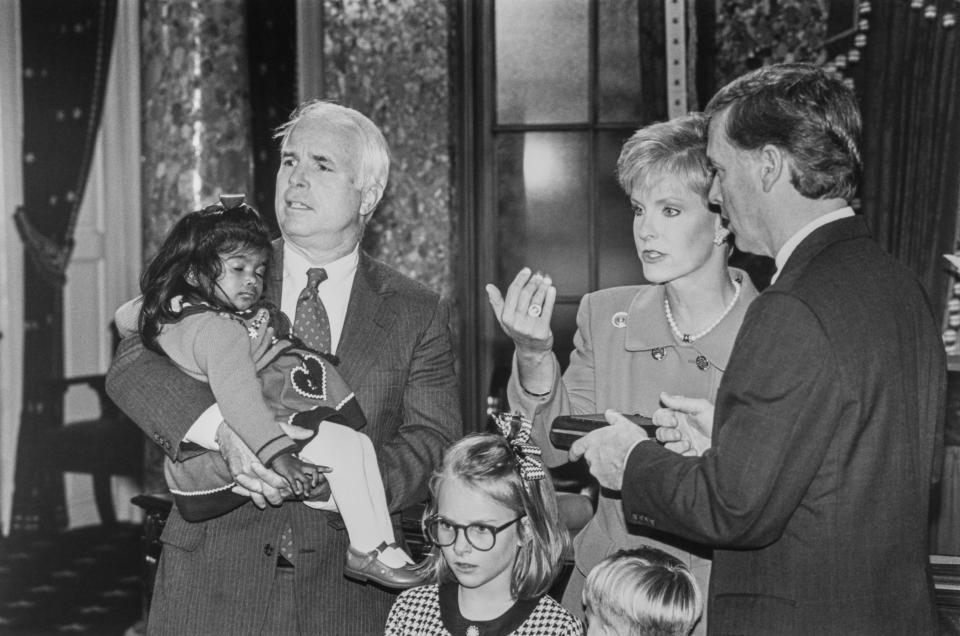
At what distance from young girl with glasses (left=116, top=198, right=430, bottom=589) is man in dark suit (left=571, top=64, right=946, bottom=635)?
62 cm

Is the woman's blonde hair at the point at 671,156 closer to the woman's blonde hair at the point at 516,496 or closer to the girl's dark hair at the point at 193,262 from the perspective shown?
the woman's blonde hair at the point at 516,496

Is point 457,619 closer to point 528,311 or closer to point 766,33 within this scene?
point 528,311

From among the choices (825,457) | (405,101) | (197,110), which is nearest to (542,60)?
(405,101)

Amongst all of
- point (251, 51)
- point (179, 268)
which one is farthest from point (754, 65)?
point (179, 268)

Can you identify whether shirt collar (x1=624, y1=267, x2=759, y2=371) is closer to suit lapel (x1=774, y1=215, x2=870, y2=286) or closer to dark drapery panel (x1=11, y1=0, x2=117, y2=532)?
suit lapel (x1=774, y1=215, x2=870, y2=286)

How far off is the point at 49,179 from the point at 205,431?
16.1 feet

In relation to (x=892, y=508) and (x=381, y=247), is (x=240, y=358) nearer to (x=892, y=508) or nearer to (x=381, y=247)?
(x=892, y=508)

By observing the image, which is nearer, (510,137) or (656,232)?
(656,232)

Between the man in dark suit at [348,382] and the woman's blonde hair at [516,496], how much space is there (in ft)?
0.19

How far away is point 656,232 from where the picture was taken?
2537 millimetres

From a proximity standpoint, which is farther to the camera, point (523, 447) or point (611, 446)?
point (523, 447)

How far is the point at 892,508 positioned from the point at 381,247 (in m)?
4.26

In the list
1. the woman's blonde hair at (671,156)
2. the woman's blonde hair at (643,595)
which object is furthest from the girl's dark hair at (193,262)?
the woman's blonde hair at (643,595)

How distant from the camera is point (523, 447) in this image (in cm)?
262
